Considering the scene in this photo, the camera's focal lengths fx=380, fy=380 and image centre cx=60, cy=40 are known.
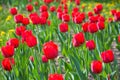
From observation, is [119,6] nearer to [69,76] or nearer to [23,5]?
[23,5]

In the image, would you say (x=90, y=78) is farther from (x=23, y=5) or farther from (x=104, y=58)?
(x=23, y=5)

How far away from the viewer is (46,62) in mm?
3643

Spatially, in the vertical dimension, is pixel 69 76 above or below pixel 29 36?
below

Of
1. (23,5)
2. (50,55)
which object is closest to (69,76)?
(50,55)

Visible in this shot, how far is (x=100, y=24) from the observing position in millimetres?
4293

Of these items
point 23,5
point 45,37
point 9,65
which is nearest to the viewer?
point 9,65

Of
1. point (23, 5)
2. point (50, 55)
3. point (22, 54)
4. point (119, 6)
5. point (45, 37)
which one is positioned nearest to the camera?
point (50, 55)

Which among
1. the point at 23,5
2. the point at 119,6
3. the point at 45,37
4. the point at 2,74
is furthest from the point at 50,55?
the point at 119,6

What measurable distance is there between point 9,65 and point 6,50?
16 cm

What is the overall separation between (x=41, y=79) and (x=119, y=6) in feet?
Answer: 23.1

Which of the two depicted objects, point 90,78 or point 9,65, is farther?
point 90,78

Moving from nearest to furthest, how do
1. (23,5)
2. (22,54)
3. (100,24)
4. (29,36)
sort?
1. (29,36)
2. (22,54)
3. (100,24)
4. (23,5)

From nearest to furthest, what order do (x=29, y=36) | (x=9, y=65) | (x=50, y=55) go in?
(x=50, y=55) < (x=9, y=65) < (x=29, y=36)

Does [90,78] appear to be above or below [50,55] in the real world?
below
